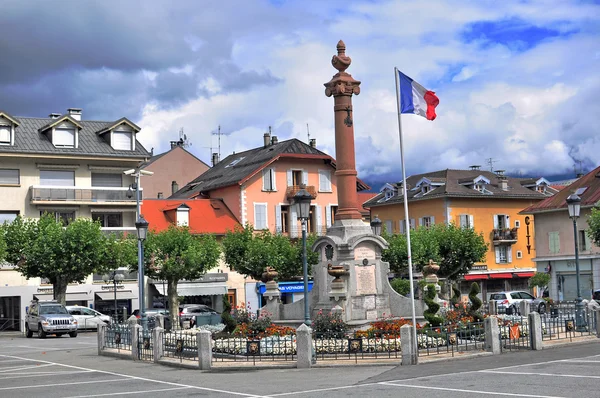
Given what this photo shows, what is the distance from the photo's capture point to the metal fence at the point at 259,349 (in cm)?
2236

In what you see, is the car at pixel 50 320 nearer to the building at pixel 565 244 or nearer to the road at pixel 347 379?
the road at pixel 347 379

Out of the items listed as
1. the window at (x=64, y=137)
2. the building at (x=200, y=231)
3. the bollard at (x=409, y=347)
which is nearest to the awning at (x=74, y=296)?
Result: the building at (x=200, y=231)

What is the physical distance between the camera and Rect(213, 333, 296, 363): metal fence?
22359 millimetres

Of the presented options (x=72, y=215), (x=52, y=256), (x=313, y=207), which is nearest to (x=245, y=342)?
(x=52, y=256)

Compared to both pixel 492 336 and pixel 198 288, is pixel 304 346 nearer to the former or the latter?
pixel 492 336

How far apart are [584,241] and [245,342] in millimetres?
43697

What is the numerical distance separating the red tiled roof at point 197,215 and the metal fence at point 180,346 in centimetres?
3296

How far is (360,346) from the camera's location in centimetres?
2155

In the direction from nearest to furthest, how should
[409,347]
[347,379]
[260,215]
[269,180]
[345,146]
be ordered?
[347,379] < [409,347] < [345,146] < [260,215] < [269,180]

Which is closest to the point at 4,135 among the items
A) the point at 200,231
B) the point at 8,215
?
the point at 8,215

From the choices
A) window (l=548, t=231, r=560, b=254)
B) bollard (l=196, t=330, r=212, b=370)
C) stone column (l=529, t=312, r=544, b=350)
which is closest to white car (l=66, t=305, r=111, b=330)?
bollard (l=196, t=330, r=212, b=370)

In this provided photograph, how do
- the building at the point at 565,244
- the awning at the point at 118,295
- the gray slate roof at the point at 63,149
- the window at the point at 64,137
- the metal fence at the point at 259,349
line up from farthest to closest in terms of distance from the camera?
the building at the point at 565,244 → the window at the point at 64,137 → the awning at the point at 118,295 → the gray slate roof at the point at 63,149 → the metal fence at the point at 259,349

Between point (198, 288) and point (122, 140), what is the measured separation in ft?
38.2

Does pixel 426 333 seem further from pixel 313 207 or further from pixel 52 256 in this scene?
pixel 313 207
